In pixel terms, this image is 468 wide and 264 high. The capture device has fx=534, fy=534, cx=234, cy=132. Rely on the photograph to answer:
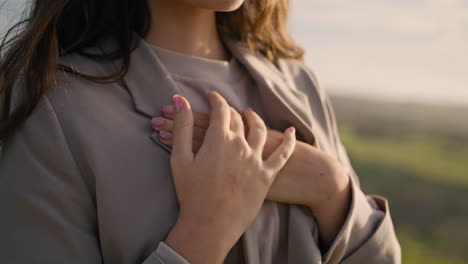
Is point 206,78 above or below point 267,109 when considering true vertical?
above

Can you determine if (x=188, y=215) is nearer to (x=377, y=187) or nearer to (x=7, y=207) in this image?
(x=7, y=207)

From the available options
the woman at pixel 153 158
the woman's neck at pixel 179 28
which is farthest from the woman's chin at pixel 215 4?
the woman's neck at pixel 179 28

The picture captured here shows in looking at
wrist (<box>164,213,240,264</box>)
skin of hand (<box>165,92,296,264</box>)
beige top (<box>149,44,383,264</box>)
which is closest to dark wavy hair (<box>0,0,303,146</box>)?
beige top (<box>149,44,383,264</box>)

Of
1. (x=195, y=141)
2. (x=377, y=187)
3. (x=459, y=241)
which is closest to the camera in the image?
(x=195, y=141)

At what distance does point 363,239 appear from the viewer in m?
1.24

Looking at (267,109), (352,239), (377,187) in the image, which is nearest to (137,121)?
(267,109)

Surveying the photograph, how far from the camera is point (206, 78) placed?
1.27 meters

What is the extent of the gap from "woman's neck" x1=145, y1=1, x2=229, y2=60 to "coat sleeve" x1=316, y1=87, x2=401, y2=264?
0.50 meters

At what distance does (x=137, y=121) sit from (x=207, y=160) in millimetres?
186

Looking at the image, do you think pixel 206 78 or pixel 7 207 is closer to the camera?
pixel 7 207

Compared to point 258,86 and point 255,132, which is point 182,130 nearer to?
point 255,132

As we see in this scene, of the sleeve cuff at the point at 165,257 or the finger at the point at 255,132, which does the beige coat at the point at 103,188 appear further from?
the finger at the point at 255,132

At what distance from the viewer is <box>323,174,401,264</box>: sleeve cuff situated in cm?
118

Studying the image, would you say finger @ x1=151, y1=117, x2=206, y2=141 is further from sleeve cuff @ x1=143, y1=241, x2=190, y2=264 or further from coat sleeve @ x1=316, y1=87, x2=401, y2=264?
coat sleeve @ x1=316, y1=87, x2=401, y2=264
